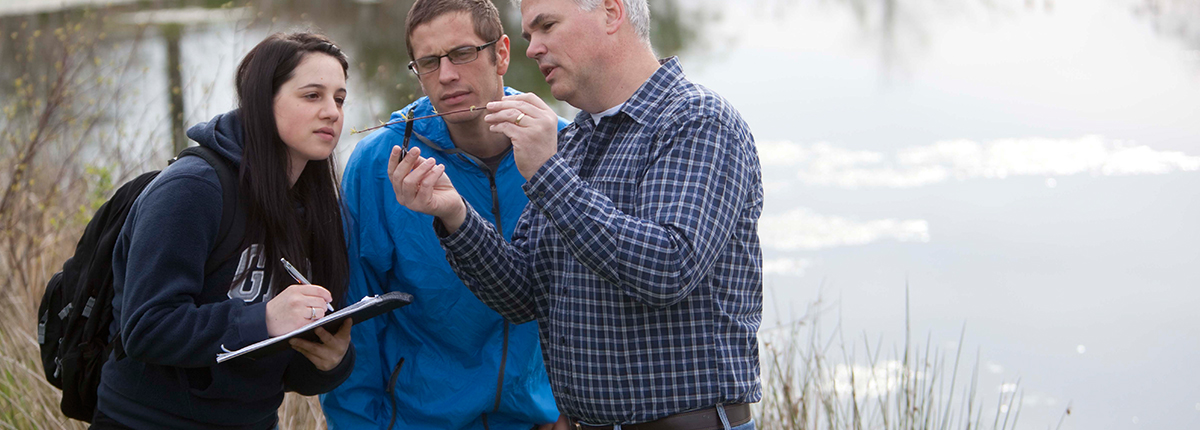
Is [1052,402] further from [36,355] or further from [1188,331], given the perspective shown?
[36,355]

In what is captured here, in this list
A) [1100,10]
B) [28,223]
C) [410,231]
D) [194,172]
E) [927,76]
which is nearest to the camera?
[194,172]

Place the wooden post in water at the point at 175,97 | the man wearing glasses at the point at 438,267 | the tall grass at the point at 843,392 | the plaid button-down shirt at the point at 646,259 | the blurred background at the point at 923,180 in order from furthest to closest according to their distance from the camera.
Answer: the wooden post in water at the point at 175,97
the blurred background at the point at 923,180
the tall grass at the point at 843,392
the man wearing glasses at the point at 438,267
the plaid button-down shirt at the point at 646,259

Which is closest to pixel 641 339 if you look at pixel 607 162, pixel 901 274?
pixel 607 162

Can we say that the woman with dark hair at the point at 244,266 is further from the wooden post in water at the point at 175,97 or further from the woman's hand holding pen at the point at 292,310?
the wooden post in water at the point at 175,97

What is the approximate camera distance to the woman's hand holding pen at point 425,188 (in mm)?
1932

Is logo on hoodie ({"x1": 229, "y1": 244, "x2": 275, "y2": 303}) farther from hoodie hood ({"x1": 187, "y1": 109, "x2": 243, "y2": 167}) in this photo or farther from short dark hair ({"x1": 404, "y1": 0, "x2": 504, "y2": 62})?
short dark hair ({"x1": 404, "y1": 0, "x2": 504, "y2": 62})

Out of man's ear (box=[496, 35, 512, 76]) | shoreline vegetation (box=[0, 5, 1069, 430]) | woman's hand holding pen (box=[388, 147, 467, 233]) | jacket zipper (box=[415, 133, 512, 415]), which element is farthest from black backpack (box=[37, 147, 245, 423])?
shoreline vegetation (box=[0, 5, 1069, 430])

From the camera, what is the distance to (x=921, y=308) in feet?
20.3

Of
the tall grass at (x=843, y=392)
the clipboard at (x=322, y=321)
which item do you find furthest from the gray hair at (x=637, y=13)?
the tall grass at (x=843, y=392)

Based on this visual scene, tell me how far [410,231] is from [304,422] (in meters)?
1.60

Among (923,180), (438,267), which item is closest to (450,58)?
(438,267)

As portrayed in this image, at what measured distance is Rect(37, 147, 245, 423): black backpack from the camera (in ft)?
6.31

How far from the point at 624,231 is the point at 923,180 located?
22.1ft

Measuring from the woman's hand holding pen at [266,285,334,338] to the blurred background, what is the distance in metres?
1.78
